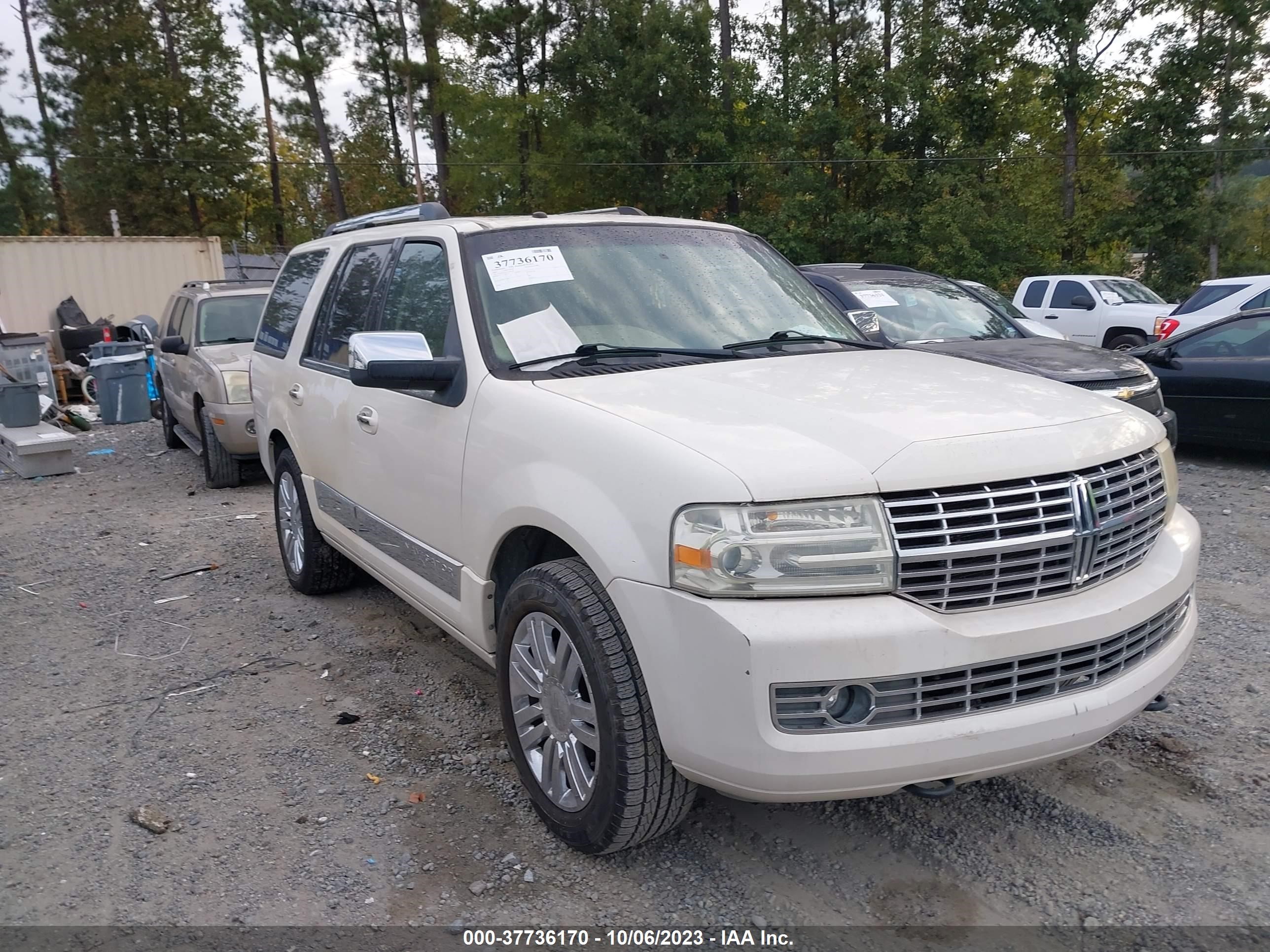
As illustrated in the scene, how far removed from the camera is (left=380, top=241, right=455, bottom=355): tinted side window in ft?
12.0

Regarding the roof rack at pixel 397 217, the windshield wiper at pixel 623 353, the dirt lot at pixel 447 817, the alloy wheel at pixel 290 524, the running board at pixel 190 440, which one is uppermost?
the roof rack at pixel 397 217

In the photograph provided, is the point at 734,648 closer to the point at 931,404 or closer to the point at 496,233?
the point at 931,404

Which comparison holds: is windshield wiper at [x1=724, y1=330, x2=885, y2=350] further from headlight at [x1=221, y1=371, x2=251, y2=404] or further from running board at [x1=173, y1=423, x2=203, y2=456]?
running board at [x1=173, y1=423, x2=203, y2=456]

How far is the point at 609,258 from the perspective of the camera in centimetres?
375

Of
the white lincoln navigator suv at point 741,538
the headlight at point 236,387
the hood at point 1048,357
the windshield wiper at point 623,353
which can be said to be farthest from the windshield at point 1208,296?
the windshield wiper at point 623,353

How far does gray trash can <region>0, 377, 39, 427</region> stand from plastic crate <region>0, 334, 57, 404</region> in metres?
0.30

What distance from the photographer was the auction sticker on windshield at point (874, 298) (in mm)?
7539

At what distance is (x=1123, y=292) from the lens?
17.0 metres

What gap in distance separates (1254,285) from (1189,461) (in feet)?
19.1

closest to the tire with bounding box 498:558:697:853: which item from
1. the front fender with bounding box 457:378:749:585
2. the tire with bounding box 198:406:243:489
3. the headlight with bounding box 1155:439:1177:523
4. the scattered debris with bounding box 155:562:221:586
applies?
the front fender with bounding box 457:378:749:585

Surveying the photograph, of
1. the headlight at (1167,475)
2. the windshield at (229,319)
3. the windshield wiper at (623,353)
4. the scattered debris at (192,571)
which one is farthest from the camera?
the windshield at (229,319)

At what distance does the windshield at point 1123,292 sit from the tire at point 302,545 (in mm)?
15138

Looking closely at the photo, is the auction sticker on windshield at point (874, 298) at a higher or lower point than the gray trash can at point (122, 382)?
higher

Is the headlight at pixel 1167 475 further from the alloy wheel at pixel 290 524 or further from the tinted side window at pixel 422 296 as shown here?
the alloy wheel at pixel 290 524
